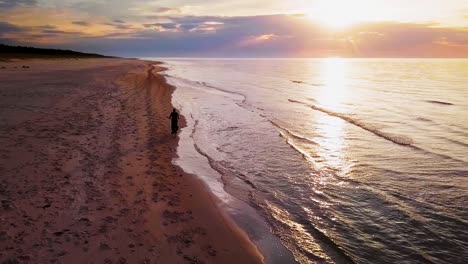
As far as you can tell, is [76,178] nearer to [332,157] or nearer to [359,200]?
[359,200]

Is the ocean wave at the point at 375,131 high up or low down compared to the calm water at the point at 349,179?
up

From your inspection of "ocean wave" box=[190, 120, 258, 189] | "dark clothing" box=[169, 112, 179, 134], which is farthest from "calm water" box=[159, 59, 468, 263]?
"dark clothing" box=[169, 112, 179, 134]

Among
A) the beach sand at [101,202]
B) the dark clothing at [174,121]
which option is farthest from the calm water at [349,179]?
the beach sand at [101,202]

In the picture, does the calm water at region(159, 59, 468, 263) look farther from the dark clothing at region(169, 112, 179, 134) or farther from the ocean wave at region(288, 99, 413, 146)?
the dark clothing at region(169, 112, 179, 134)

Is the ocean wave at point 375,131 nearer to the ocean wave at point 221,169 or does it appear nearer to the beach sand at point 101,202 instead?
the ocean wave at point 221,169

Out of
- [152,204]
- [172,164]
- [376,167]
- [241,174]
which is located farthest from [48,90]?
[376,167]

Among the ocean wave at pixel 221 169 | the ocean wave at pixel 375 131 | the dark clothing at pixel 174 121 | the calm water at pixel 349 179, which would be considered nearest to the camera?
the calm water at pixel 349 179

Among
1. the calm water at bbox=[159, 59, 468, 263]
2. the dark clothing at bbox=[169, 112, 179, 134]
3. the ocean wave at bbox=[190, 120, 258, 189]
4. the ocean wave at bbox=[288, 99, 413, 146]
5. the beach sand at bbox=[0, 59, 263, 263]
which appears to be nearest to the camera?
the beach sand at bbox=[0, 59, 263, 263]

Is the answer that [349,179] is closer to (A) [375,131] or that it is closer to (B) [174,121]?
(B) [174,121]

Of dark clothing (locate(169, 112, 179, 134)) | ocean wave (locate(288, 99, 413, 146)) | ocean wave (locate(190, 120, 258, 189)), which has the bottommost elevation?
ocean wave (locate(190, 120, 258, 189))
